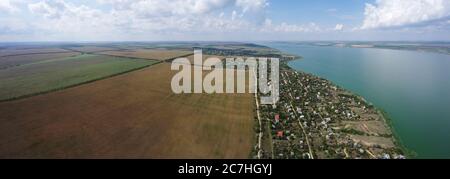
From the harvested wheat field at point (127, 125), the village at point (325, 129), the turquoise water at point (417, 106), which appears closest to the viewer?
the harvested wheat field at point (127, 125)

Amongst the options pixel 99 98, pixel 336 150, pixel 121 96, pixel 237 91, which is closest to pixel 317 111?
pixel 336 150

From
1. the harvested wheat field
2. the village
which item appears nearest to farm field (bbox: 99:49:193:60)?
the harvested wheat field

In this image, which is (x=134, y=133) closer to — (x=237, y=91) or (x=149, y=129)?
(x=149, y=129)

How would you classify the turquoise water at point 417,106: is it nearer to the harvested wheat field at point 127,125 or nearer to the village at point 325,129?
the village at point 325,129

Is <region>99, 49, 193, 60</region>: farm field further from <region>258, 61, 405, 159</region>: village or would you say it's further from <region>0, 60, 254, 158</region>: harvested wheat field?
<region>258, 61, 405, 159</region>: village

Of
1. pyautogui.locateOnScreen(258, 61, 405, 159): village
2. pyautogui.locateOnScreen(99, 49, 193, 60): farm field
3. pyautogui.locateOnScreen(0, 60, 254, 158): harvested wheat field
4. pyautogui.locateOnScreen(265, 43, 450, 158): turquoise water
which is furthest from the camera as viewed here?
pyautogui.locateOnScreen(99, 49, 193, 60): farm field

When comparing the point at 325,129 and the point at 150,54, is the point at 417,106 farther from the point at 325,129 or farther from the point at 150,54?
the point at 150,54

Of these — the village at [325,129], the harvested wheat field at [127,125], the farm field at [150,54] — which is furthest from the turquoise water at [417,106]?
the farm field at [150,54]
